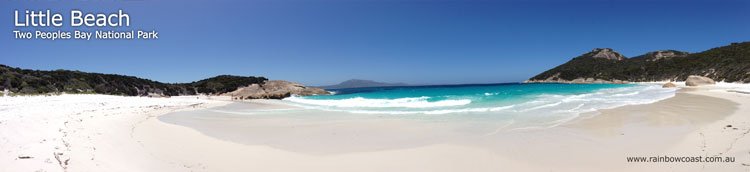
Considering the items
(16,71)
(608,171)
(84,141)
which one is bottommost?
(608,171)

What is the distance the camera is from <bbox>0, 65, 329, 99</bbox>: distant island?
88.2 ft

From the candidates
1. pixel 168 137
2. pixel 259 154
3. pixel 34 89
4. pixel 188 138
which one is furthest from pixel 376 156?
pixel 34 89

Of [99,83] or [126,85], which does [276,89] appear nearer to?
[126,85]

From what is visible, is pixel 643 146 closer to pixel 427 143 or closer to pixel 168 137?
pixel 427 143

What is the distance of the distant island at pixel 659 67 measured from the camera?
5188cm

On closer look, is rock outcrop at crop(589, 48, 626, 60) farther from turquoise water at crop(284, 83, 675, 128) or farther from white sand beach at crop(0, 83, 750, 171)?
white sand beach at crop(0, 83, 750, 171)

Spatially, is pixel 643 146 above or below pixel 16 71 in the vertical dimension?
below

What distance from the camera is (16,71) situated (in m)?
29.4

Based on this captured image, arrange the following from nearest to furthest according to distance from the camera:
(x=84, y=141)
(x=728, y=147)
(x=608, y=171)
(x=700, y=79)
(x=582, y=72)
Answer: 1. (x=608, y=171)
2. (x=728, y=147)
3. (x=84, y=141)
4. (x=700, y=79)
5. (x=582, y=72)

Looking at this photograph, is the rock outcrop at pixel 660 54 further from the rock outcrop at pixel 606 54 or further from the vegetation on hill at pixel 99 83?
the vegetation on hill at pixel 99 83

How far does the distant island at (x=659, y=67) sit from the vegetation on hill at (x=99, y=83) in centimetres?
7776

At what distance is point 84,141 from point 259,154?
135 inches

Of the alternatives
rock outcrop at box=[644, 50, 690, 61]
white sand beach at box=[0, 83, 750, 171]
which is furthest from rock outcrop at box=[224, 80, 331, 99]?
rock outcrop at box=[644, 50, 690, 61]

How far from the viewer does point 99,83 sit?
117 ft
